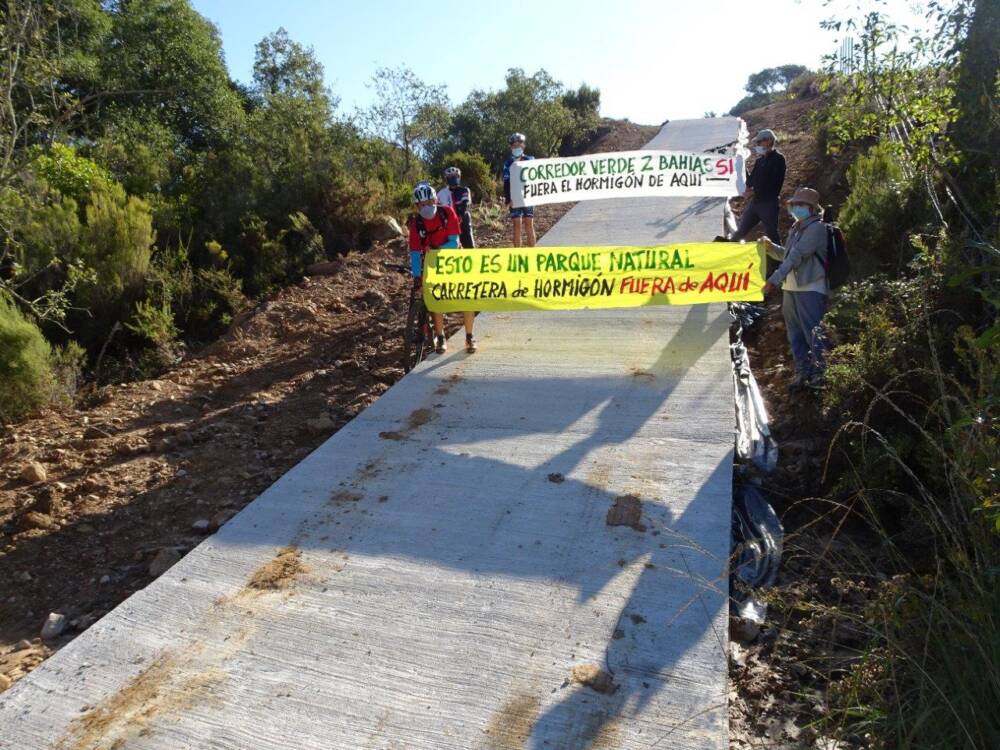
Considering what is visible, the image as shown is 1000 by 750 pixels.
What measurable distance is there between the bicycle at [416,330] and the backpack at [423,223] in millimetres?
375

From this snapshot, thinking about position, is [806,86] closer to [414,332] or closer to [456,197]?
[456,197]

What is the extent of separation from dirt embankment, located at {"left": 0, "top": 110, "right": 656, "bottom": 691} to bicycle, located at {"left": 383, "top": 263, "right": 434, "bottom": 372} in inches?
13.5

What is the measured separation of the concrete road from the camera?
3576 millimetres

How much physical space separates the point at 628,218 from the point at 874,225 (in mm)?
5664

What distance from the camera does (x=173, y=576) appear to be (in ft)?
15.8

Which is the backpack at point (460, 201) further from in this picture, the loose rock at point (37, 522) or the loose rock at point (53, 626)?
the loose rock at point (53, 626)

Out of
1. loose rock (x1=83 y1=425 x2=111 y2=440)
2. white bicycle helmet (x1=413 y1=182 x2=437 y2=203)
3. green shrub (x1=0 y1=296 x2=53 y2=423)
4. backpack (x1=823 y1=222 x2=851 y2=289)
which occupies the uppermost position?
white bicycle helmet (x1=413 y1=182 x2=437 y2=203)

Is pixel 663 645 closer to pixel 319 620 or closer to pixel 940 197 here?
pixel 319 620

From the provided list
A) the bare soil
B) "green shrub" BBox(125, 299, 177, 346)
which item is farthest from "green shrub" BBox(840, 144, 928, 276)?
"green shrub" BBox(125, 299, 177, 346)

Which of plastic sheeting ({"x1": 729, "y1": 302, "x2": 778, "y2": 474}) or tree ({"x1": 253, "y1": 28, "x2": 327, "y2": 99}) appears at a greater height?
tree ({"x1": 253, "y1": 28, "x2": 327, "y2": 99})

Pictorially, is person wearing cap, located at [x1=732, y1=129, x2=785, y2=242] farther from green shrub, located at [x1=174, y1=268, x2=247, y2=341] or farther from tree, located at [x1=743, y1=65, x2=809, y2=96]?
tree, located at [x1=743, y1=65, x2=809, y2=96]

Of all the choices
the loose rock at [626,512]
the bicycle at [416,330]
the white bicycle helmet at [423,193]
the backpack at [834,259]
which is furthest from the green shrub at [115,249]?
the backpack at [834,259]

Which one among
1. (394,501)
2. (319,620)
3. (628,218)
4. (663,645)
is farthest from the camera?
(628,218)

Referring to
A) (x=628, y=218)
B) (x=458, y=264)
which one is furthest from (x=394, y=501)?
(x=628, y=218)
